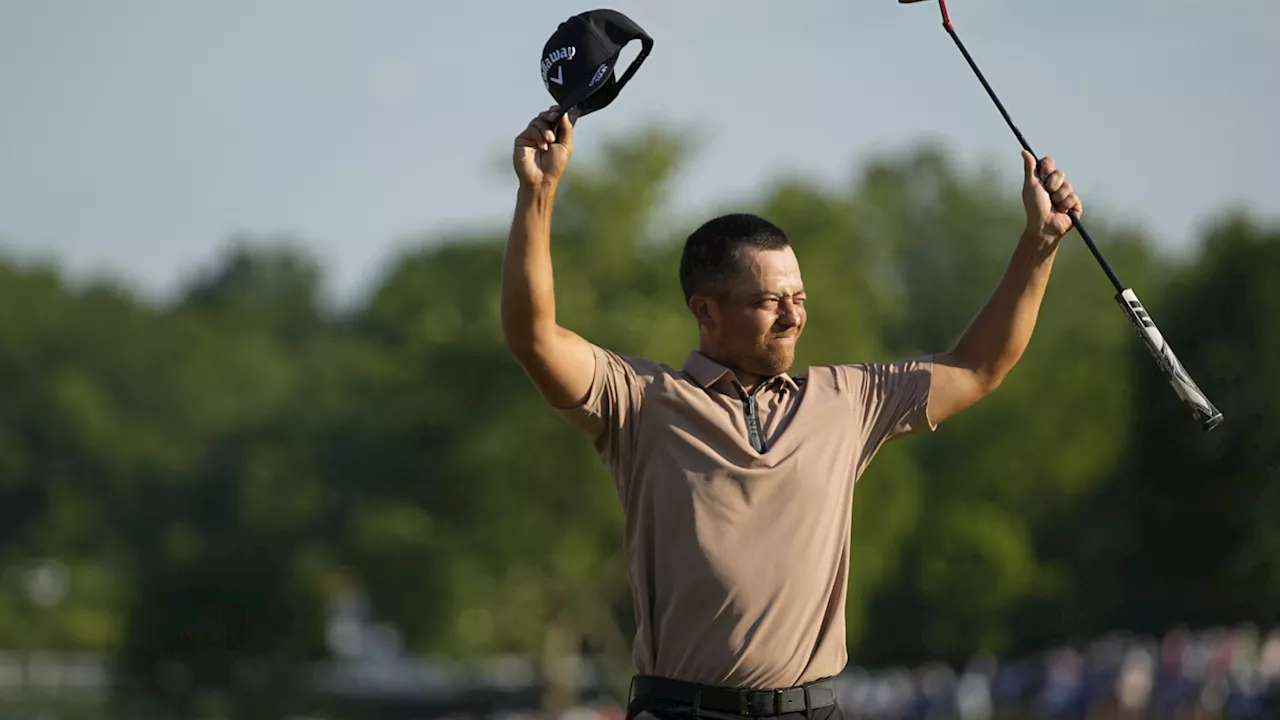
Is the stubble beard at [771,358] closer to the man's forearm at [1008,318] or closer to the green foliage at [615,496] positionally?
the man's forearm at [1008,318]

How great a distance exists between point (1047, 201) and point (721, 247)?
1.03 m

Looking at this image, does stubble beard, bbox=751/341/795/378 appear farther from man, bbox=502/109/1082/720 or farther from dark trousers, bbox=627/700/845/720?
dark trousers, bbox=627/700/845/720

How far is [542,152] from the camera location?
5887mm

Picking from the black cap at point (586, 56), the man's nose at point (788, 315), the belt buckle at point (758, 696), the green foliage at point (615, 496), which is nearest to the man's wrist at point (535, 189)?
the black cap at point (586, 56)

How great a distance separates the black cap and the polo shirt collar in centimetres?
79

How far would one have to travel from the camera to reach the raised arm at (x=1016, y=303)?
638 cm

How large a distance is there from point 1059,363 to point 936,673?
50.7 feet

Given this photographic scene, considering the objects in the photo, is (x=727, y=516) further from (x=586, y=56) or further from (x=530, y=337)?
(x=586, y=56)

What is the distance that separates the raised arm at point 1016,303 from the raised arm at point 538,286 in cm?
119

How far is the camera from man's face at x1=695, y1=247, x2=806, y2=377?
6078 mm

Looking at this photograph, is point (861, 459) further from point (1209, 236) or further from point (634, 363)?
point (1209, 236)

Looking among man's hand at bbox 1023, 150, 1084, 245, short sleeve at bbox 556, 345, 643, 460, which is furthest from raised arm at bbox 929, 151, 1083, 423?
short sleeve at bbox 556, 345, 643, 460

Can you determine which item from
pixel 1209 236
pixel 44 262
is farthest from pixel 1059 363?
pixel 44 262

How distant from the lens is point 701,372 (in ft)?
20.2
